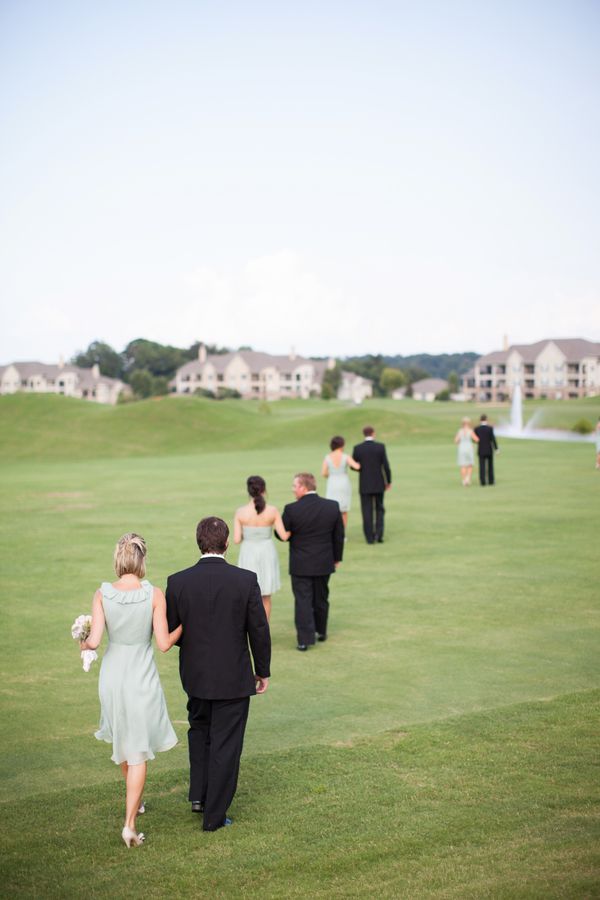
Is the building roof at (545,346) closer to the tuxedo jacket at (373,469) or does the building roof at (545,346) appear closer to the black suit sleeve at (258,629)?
the tuxedo jacket at (373,469)

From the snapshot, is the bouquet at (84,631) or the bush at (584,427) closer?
the bouquet at (84,631)

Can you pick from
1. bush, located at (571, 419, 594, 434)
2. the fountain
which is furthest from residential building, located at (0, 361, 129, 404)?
bush, located at (571, 419, 594, 434)

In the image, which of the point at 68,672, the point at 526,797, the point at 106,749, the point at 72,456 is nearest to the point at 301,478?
the point at 68,672

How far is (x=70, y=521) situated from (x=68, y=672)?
1513cm

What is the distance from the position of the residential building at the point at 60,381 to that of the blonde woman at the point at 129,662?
18784 cm

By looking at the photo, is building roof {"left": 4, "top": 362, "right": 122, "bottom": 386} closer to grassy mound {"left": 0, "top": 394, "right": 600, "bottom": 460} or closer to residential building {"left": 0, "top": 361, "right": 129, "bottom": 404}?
residential building {"left": 0, "top": 361, "right": 129, "bottom": 404}

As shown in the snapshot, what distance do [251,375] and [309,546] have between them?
168 meters

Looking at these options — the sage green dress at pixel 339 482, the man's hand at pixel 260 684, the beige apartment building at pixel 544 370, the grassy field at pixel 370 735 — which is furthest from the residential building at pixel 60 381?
the man's hand at pixel 260 684

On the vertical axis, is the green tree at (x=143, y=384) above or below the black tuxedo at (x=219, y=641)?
above

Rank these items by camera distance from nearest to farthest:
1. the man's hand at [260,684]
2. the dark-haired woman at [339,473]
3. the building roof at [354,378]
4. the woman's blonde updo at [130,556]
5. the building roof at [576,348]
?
the woman's blonde updo at [130,556] < the man's hand at [260,684] < the dark-haired woman at [339,473] < the building roof at [576,348] < the building roof at [354,378]

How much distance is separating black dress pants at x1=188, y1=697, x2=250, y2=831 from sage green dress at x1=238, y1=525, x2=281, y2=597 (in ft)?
18.7

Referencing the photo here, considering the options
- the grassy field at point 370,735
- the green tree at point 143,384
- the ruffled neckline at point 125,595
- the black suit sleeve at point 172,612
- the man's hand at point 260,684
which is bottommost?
the grassy field at point 370,735

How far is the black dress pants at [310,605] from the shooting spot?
13.6 metres

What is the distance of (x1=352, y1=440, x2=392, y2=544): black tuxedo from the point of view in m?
22.9
